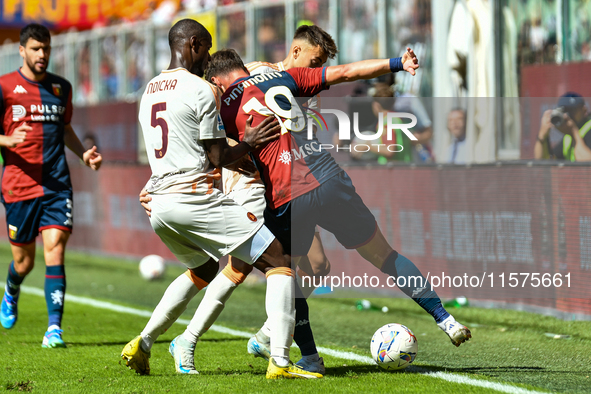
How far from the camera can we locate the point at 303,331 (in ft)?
16.9

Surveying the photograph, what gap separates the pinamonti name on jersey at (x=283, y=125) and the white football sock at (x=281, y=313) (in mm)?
562

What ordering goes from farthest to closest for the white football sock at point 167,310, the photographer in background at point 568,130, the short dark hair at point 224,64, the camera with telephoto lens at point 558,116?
the camera with telephoto lens at point 558,116 < the photographer in background at point 568,130 < the short dark hair at point 224,64 < the white football sock at point 167,310

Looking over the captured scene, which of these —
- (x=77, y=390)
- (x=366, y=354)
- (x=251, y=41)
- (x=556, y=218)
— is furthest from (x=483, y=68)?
(x=77, y=390)

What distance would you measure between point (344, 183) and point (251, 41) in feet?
26.0

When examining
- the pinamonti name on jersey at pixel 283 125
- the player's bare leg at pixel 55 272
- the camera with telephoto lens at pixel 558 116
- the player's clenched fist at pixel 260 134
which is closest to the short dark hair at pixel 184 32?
the pinamonti name on jersey at pixel 283 125

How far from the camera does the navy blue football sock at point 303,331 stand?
5125 millimetres

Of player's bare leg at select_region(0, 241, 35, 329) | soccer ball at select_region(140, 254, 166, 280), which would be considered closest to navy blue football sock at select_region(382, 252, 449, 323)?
player's bare leg at select_region(0, 241, 35, 329)

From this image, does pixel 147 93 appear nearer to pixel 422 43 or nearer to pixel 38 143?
pixel 38 143

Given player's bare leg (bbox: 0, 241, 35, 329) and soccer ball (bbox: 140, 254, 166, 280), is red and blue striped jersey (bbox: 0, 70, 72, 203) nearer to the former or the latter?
player's bare leg (bbox: 0, 241, 35, 329)

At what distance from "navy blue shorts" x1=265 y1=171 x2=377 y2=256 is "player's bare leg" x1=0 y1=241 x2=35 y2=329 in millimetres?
2726

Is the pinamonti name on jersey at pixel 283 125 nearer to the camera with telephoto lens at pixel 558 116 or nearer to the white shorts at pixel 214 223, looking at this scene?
the white shorts at pixel 214 223

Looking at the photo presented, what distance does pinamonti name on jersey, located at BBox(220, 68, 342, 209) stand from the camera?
16.0 ft

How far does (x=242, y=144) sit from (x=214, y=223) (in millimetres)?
492

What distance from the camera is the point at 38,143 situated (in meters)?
6.84
